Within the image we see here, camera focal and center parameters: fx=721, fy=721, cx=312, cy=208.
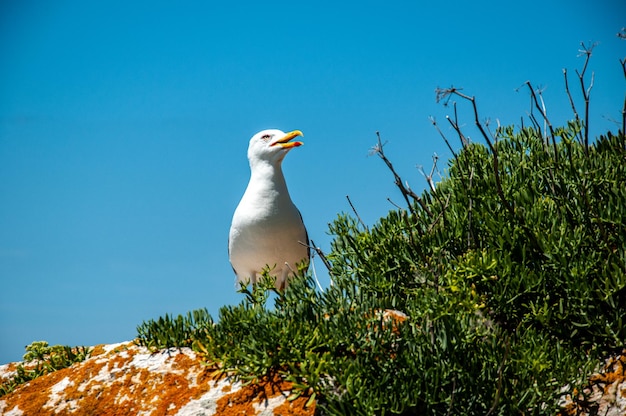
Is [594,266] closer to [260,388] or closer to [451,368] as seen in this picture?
[451,368]

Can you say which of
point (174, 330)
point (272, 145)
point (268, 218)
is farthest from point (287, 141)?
point (174, 330)

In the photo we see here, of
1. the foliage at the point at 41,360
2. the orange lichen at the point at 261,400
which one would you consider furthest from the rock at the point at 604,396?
the foliage at the point at 41,360

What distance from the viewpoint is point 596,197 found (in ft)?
21.8

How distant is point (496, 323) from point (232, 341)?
7.13 feet

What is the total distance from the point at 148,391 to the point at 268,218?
316 cm

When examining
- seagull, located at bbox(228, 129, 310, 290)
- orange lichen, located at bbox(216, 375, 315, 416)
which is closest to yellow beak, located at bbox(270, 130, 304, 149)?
seagull, located at bbox(228, 129, 310, 290)

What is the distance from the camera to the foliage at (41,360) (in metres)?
7.52

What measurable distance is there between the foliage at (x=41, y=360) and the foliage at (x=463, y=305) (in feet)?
6.39

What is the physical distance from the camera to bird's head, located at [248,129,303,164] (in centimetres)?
849

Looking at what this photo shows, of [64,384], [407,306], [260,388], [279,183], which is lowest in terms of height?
[260,388]

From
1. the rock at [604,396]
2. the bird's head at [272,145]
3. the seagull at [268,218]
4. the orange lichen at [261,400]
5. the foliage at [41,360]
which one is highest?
the bird's head at [272,145]

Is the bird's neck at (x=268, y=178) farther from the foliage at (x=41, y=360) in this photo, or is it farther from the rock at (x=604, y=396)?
the rock at (x=604, y=396)

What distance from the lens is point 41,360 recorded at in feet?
27.1

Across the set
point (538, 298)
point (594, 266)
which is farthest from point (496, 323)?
point (594, 266)
